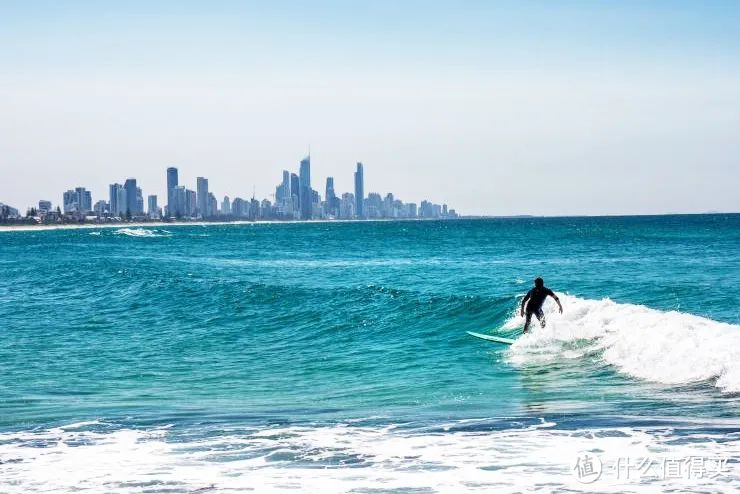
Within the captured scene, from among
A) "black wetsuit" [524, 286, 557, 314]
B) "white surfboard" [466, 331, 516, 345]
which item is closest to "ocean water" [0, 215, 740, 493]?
"white surfboard" [466, 331, 516, 345]

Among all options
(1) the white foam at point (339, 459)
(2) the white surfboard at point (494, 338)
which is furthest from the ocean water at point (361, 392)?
(2) the white surfboard at point (494, 338)

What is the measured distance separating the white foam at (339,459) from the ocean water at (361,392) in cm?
4

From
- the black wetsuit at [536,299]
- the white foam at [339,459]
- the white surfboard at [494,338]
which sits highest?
the black wetsuit at [536,299]

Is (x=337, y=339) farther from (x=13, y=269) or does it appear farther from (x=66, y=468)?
(x=13, y=269)

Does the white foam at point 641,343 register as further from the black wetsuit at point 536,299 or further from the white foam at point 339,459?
the white foam at point 339,459

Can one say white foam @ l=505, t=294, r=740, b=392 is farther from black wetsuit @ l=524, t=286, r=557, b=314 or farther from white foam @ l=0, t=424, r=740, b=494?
white foam @ l=0, t=424, r=740, b=494

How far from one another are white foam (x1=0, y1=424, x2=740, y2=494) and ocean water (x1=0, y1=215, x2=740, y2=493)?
1.5 inches

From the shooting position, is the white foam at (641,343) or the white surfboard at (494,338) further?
the white surfboard at (494,338)

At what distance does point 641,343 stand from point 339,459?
10.9m

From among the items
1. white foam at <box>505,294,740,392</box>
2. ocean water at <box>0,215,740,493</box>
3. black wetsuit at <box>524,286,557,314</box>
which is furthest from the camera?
black wetsuit at <box>524,286,557,314</box>

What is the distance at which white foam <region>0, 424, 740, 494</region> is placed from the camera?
9281 mm

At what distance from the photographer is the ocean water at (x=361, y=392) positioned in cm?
983

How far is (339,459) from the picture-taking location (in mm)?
10391

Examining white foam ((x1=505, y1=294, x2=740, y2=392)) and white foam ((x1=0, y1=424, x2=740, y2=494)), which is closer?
white foam ((x1=0, y1=424, x2=740, y2=494))
